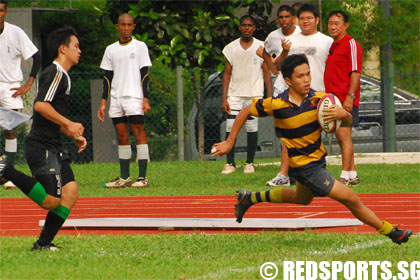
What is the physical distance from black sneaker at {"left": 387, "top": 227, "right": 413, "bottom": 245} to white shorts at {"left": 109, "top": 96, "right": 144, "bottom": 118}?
5832 mm

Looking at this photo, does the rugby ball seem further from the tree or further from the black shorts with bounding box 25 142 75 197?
the tree

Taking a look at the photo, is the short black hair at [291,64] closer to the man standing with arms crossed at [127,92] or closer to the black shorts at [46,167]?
the black shorts at [46,167]

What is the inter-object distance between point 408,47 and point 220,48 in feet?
18.7

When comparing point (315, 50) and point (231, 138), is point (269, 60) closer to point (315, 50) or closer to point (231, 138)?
point (315, 50)

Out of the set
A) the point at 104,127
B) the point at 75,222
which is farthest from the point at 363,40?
the point at 75,222

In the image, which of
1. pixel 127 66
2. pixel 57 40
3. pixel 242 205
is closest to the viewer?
pixel 57 40

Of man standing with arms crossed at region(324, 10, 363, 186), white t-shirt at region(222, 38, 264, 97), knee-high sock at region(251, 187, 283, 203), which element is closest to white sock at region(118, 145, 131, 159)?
white t-shirt at region(222, 38, 264, 97)

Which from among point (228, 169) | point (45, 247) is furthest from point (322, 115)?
point (228, 169)

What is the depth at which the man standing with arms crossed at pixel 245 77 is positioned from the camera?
13078mm

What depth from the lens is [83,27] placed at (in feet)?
68.3

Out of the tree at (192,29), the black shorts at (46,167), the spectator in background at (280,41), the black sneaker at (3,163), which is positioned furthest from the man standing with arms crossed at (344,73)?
the tree at (192,29)

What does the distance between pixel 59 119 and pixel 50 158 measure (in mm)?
348

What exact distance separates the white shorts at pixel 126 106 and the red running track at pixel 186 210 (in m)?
1.62

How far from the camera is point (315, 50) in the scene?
11.3 metres
